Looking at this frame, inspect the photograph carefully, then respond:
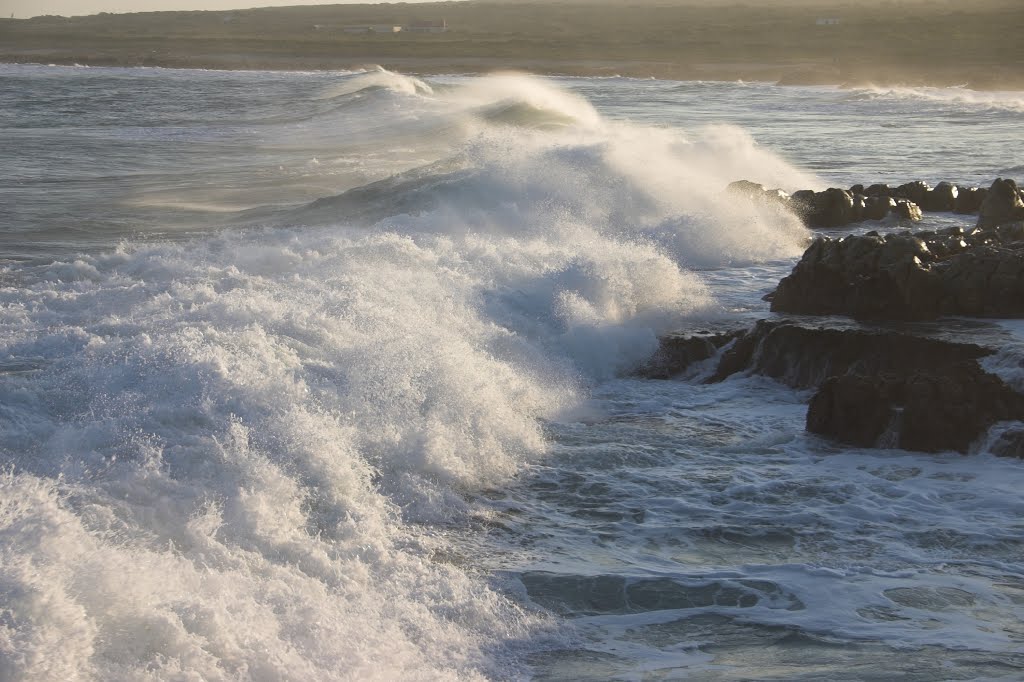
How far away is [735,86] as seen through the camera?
58.4 meters

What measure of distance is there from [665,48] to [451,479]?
80454 millimetres

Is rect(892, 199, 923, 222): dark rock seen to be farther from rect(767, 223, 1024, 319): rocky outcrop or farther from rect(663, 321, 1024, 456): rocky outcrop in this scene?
rect(663, 321, 1024, 456): rocky outcrop

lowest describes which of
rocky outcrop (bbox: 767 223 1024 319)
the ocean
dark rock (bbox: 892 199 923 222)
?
the ocean

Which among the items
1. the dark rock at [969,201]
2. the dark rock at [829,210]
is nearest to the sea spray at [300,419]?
the dark rock at [829,210]

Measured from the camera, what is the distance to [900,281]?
10742mm

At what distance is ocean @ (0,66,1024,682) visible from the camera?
546 cm

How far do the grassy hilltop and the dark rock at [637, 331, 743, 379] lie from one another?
45465 millimetres

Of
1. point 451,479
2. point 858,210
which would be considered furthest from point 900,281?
point 858,210

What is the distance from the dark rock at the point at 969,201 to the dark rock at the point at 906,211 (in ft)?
2.46

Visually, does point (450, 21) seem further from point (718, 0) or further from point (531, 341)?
point (531, 341)

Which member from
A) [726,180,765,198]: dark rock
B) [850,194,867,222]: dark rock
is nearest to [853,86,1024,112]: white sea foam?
[850,194,867,222]: dark rock

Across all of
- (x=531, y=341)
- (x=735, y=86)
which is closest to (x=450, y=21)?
(x=735, y=86)

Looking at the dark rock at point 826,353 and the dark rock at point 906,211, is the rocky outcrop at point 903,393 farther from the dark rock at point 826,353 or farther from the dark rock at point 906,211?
the dark rock at point 906,211

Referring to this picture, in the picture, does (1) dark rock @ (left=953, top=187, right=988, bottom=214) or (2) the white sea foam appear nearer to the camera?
(1) dark rock @ (left=953, top=187, right=988, bottom=214)
